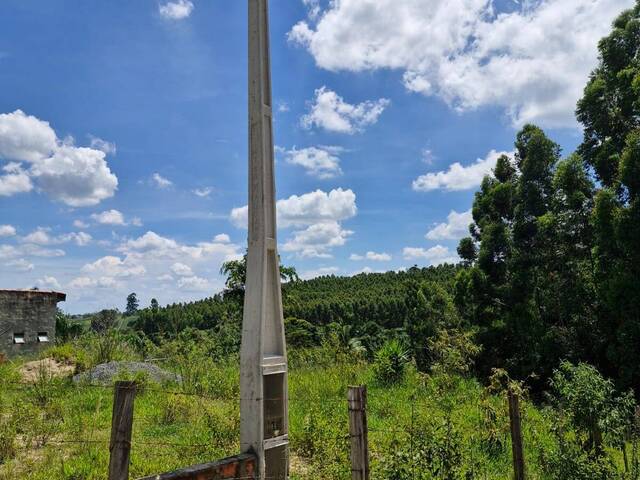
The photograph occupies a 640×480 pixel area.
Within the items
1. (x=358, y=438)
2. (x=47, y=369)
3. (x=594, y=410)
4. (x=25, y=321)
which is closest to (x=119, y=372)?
(x=47, y=369)

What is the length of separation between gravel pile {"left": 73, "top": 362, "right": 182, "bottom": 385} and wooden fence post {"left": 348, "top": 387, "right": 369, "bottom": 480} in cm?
620

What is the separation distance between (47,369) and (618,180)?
45.4ft

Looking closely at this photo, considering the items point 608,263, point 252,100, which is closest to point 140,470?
point 252,100

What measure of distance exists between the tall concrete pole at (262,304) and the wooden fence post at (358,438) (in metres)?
0.75

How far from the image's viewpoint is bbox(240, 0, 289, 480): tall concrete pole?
3.86 metres

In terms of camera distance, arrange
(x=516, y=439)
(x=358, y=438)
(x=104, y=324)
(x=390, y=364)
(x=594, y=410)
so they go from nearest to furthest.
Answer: (x=358, y=438) → (x=516, y=439) → (x=594, y=410) → (x=390, y=364) → (x=104, y=324)

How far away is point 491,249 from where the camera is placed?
18.1 meters

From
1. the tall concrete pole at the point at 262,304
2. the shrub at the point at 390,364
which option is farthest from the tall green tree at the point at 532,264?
the tall concrete pole at the point at 262,304

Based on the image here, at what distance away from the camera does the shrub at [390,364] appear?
1136cm

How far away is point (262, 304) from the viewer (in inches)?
157

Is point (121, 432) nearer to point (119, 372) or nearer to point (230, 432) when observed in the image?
point (230, 432)

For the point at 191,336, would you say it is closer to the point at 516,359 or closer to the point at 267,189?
the point at 267,189

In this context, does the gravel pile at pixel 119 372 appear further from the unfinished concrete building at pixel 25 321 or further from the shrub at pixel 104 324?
the unfinished concrete building at pixel 25 321

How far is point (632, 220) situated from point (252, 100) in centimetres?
1056
